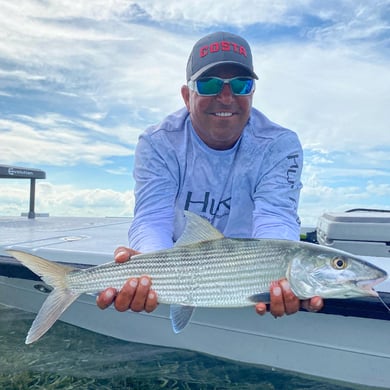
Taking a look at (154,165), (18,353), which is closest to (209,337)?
(154,165)

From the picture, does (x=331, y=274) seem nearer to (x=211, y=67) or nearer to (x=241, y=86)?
(x=241, y=86)

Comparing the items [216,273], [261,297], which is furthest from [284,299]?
[216,273]

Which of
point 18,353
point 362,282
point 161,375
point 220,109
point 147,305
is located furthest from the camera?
point 18,353

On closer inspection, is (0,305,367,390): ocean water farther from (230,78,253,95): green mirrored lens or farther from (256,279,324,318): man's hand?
(230,78,253,95): green mirrored lens

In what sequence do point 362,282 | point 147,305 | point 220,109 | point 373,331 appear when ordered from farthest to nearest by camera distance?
1. point 220,109
2. point 373,331
3. point 147,305
4. point 362,282

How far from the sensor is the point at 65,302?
3.30 meters

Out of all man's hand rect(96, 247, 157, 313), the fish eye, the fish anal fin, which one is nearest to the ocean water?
the fish anal fin

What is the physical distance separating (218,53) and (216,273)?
1.88 meters

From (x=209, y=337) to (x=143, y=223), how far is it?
121 cm

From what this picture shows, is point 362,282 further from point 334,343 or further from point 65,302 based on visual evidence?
point 65,302

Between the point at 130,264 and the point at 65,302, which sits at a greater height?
the point at 130,264

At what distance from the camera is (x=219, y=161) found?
440 cm

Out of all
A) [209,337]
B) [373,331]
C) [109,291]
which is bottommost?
[209,337]

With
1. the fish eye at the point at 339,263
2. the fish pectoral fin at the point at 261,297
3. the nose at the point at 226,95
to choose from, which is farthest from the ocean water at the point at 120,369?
the nose at the point at 226,95
